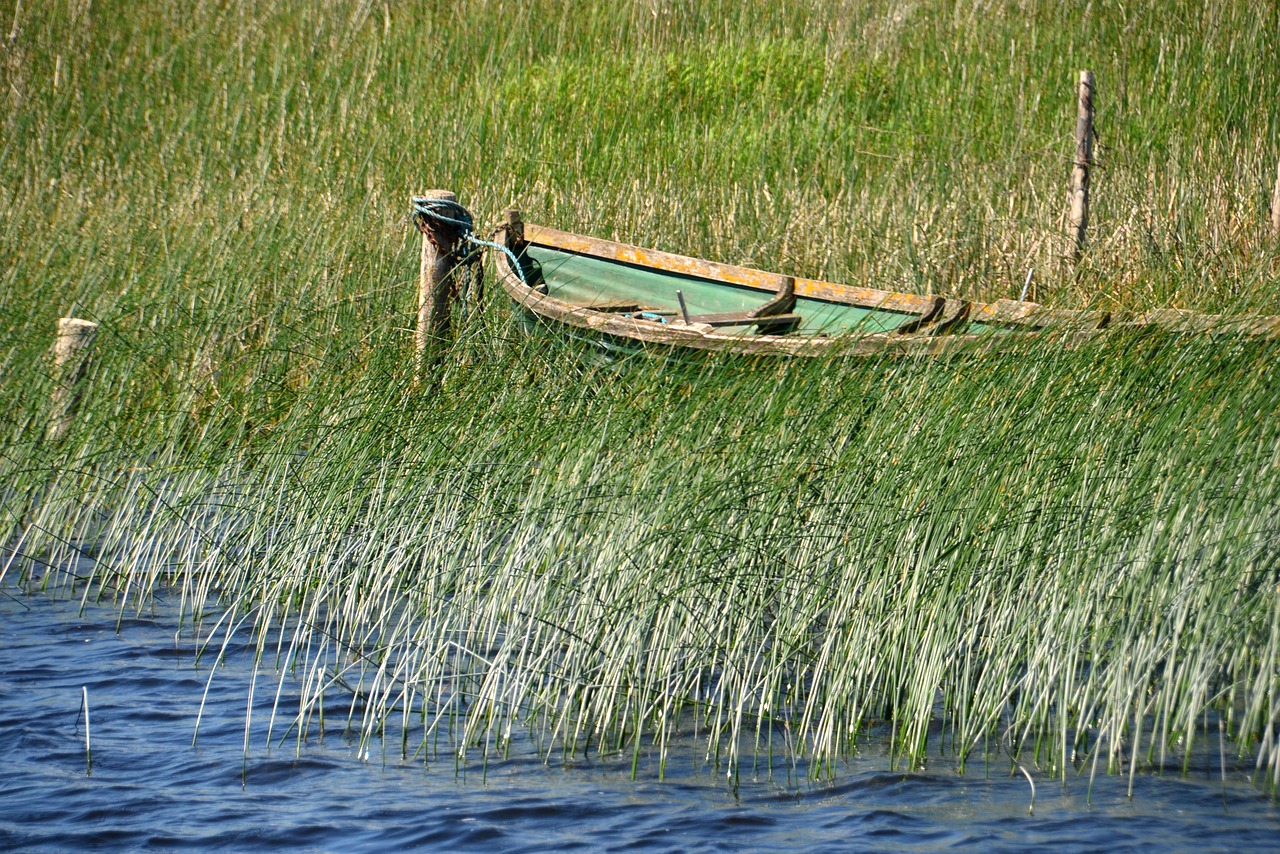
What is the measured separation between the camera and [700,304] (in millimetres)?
7727

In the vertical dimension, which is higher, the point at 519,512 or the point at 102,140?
the point at 102,140

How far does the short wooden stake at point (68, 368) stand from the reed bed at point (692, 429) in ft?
0.29

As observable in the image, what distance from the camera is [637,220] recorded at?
8.43 meters

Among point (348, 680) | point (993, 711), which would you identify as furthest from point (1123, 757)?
point (348, 680)

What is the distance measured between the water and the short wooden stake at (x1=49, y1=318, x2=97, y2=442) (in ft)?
7.12

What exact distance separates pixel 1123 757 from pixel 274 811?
6.85 feet

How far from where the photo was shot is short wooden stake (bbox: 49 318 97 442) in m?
5.73

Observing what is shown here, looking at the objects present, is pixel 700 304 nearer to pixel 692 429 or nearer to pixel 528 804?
pixel 692 429

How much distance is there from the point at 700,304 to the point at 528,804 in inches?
186

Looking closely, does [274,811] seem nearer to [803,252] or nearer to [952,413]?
[952,413]

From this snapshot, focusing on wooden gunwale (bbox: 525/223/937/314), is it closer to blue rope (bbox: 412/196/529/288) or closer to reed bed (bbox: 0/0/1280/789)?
reed bed (bbox: 0/0/1280/789)

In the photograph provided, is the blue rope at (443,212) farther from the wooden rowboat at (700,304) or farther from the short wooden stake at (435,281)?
the wooden rowboat at (700,304)

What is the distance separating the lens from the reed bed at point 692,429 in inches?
142

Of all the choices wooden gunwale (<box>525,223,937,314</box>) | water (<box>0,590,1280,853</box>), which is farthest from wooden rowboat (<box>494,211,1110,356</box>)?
water (<box>0,590,1280,853</box>)
